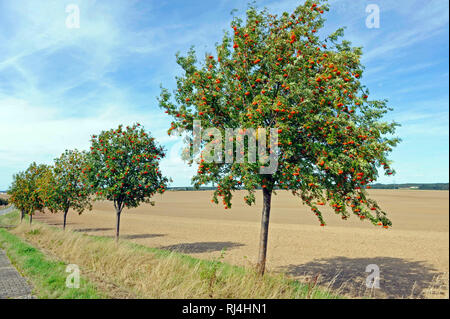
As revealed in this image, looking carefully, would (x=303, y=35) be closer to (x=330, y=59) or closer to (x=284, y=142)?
(x=330, y=59)

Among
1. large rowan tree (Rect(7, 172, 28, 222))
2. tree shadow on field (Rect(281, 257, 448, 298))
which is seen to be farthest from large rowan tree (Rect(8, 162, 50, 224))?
tree shadow on field (Rect(281, 257, 448, 298))

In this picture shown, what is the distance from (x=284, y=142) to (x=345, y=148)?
1.67 meters

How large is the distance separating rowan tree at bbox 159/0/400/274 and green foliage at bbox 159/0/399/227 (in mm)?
28

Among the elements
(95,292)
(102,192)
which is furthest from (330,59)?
(102,192)

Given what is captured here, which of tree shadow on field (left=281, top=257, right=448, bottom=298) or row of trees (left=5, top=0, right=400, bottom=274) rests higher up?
row of trees (left=5, top=0, right=400, bottom=274)

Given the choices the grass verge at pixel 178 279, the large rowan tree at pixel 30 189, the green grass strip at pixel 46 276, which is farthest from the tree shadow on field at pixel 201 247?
the large rowan tree at pixel 30 189

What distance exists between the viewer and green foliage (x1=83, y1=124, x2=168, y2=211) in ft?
55.4

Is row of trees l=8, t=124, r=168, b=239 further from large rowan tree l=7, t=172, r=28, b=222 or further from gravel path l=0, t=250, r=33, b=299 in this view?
large rowan tree l=7, t=172, r=28, b=222

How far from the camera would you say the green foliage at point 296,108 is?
7.82m

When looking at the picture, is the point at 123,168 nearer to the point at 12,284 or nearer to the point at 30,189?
the point at 12,284

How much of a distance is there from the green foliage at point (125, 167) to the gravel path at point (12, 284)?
585cm

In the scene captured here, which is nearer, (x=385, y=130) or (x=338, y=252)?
(x=385, y=130)
